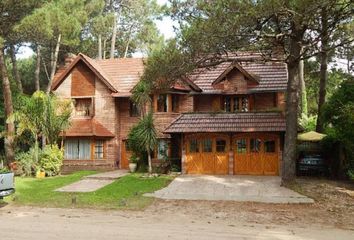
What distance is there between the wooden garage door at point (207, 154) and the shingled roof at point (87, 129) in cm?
632

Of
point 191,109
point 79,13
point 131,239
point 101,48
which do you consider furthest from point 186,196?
point 101,48

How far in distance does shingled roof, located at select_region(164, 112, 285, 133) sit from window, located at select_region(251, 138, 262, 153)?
118 cm

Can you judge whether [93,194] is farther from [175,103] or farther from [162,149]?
[175,103]

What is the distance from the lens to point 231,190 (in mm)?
18875

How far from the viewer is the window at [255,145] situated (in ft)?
80.2

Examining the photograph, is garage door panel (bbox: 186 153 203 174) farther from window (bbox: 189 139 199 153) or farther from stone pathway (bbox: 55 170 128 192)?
stone pathway (bbox: 55 170 128 192)

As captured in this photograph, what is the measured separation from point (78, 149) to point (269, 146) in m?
12.8

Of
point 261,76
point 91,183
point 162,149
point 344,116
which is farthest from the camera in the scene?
point 261,76

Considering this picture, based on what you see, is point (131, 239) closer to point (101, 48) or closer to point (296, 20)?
point (296, 20)

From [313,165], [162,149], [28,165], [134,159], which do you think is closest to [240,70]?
[162,149]

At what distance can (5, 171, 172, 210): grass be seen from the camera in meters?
16.1

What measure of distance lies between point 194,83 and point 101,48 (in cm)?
2266

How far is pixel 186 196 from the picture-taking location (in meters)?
17.8

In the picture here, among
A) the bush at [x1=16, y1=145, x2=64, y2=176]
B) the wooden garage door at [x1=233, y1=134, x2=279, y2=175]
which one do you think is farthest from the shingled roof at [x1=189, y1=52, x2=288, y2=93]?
the bush at [x1=16, y1=145, x2=64, y2=176]
